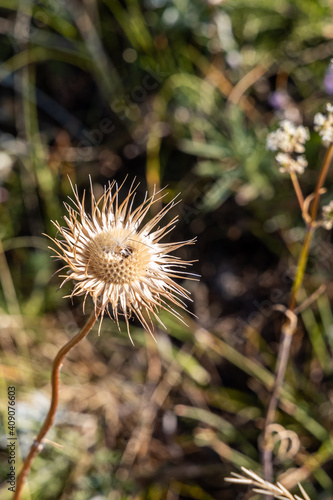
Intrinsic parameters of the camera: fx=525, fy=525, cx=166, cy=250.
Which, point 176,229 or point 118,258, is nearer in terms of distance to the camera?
point 118,258

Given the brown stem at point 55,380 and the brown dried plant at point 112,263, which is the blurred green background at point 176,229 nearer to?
the brown stem at point 55,380

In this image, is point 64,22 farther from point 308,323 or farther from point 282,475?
point 282,475

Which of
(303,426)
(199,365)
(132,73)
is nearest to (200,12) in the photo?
(132,73)

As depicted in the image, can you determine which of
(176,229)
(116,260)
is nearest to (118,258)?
(116,260)

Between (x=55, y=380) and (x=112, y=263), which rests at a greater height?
(x=112, y=263)

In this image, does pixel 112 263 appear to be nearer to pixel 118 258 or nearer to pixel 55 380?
pixel 118 258

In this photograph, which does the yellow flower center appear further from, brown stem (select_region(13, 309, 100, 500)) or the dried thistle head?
brown stem (select_region(13, 309, 100, 500))

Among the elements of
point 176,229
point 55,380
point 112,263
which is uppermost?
point 176,229
